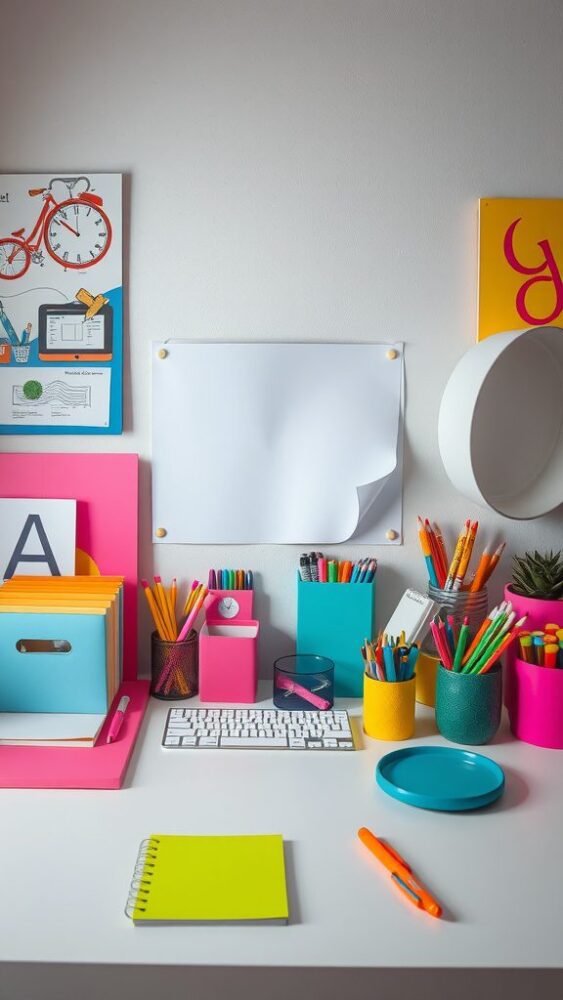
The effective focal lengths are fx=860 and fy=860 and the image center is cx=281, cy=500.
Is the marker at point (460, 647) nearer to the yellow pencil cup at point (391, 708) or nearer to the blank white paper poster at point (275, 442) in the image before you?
the yellow pencil cup at point (391, 708)

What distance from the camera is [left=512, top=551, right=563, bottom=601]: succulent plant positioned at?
1.33 meters

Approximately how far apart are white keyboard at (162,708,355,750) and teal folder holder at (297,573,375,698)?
0.34ft

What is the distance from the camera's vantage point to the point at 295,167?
1.39 meters

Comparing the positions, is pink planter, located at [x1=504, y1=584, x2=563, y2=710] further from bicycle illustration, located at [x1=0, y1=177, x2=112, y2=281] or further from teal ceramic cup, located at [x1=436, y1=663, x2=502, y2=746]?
bicycle illustration, located at [x1=0, y1=177, x2=112, y2=281]

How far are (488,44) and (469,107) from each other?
10 cm

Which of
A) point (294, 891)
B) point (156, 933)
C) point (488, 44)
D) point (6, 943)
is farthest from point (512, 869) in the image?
point (488, 44)

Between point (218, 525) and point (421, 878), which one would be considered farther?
point (218, 525)

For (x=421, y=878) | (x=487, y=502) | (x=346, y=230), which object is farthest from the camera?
(x=346, y=230)

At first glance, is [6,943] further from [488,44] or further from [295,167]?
[488,44]

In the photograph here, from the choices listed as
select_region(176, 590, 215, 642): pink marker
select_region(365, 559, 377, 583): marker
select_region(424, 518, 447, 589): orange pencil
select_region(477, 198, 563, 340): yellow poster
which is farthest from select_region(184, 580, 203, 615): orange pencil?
select_region(477, 198, 563, 340): yellow poster

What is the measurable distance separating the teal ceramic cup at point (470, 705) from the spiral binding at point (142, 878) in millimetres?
472

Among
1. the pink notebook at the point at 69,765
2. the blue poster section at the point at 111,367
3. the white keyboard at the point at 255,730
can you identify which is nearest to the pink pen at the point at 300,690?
the white keyboard at the point at 255,730

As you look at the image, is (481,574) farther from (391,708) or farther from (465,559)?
(391,708)

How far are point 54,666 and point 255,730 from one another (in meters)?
0.30
